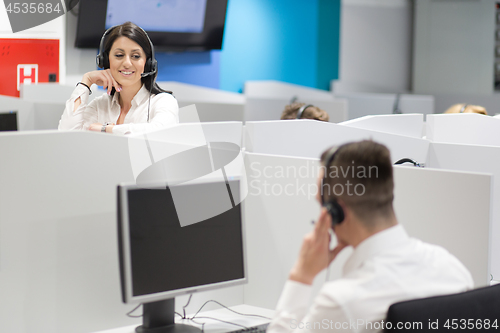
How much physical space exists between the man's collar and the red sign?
357 centimetres

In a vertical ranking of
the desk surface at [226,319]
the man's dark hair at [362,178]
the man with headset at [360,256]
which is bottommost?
the desk surface at [226,319]

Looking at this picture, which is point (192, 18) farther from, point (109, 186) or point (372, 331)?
point (372, 331)

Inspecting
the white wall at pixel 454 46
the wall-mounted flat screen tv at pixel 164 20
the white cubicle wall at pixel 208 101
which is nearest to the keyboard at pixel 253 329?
the white cubicle wall at pixel 208 101

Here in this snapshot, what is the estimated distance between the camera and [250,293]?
178cm

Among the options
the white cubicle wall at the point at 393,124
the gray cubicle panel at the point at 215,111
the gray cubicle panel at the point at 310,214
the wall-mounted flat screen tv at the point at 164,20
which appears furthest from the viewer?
the wall-mounted flat screen tv at the point at 164,20

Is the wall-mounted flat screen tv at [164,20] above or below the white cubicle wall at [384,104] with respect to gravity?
above

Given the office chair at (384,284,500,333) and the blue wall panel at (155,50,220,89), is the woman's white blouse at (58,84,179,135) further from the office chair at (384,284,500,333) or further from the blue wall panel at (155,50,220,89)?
the blue wall panel at (155,50,220,89)

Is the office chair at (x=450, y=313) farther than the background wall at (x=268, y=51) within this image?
No

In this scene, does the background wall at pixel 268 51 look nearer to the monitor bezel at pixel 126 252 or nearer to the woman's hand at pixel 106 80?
the woman's hand at pixel 106 80

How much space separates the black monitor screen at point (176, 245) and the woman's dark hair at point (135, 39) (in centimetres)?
64

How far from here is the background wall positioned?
5109mm

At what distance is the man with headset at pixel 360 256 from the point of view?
3.31 ft

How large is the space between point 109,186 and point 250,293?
1.88 feet

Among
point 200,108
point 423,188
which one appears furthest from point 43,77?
point 423,188
